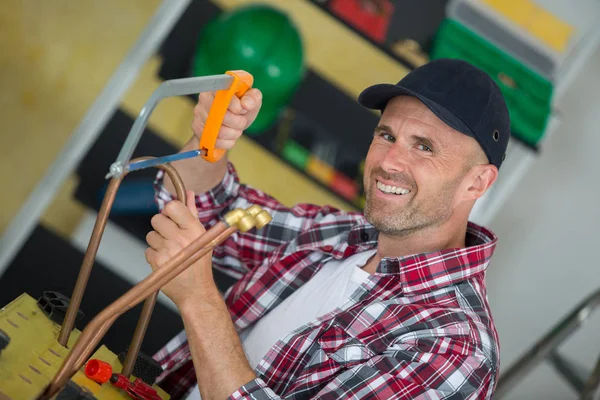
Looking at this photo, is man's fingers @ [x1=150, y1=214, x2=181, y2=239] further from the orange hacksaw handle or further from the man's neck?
the man's neck

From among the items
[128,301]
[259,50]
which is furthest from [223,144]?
[259,50]

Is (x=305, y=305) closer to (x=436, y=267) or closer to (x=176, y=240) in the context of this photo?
(x=436, y=267)

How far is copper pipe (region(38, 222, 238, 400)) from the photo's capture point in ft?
3.55

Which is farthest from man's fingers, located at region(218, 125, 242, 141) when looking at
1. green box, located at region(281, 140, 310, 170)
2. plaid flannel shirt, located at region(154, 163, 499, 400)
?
green box, located at region(281, 140, 310, 170)

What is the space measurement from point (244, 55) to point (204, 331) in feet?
4.50

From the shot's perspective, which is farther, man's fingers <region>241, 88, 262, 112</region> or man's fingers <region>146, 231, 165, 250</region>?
man's fingers <region>241, 88, 262, 112</region>

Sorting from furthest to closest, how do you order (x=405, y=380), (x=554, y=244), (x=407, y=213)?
(x=554, y=244), (x=407, y=213), (x=405, y=380)

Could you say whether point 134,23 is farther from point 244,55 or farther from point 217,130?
point 217,130

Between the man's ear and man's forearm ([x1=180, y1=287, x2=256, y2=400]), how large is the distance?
0.67 meters

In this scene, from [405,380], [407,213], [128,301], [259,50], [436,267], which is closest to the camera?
[128,301]

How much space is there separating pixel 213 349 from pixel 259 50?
141 centimetres

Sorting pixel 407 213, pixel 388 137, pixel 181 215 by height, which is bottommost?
pixel 181 215

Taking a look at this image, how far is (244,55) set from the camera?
2.55 meters

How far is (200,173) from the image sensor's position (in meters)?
1.76
